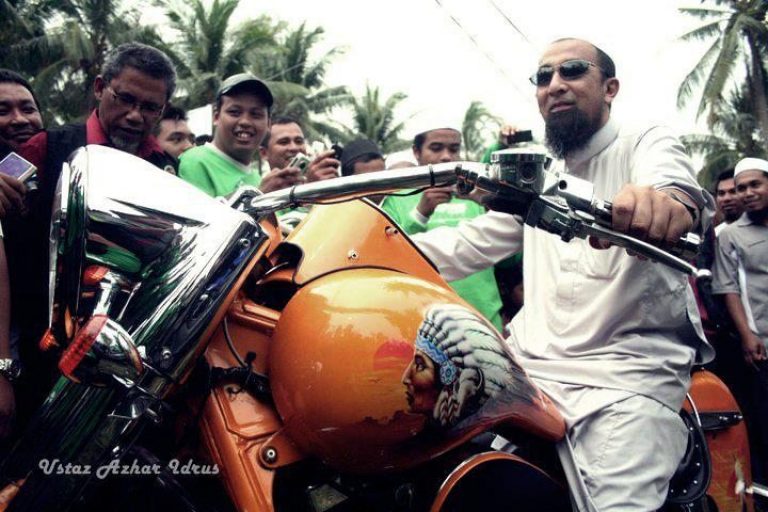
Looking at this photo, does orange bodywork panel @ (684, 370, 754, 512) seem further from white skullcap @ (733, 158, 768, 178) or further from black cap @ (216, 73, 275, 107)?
white skullcap @ (733, 158, 768, 178)

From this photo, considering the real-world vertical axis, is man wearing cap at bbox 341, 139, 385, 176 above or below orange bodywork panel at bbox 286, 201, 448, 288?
below

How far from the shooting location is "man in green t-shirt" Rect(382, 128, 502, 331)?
3.51 m

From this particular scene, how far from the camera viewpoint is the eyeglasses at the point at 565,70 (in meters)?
2.21

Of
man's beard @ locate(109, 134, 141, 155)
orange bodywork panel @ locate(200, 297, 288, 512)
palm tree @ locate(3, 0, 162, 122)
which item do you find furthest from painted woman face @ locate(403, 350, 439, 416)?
palm tree @ locate(3, 0, 162, 122)

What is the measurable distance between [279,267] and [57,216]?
0.48 m

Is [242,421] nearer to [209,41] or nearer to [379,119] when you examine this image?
[209,41]

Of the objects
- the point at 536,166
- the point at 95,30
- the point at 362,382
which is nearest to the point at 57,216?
the point at 362,382

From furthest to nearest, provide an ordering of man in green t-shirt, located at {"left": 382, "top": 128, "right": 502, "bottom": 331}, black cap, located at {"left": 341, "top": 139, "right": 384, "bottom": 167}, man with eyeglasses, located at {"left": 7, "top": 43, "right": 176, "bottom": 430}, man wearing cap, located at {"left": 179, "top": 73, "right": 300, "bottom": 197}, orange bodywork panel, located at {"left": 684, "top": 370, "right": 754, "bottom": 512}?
1. black cap, located at {"left": 341, "top": 139, "right": 384, "bottom": 167}
2. man in green t-shirt, located at {"left": 382, "top": 128, "right": 502, "bottom": 331}
3. man wearing cap, located at {"left": 179, "top": 73, "right": 300, "bottom": 197}
4. orange bodywork panel, located at {"left": 684, "top": 370, "right": 754, "bottom": 512}
5. man with eyeglasses, located at {"left": 7, "top": 43, "right": 176, "bottom": 430}

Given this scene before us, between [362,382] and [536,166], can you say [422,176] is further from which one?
[362,382]

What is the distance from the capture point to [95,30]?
822 inches

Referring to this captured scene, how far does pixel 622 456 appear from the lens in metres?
1.76

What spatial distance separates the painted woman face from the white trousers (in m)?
0.59

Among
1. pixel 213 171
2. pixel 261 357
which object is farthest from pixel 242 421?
pixel 213 171

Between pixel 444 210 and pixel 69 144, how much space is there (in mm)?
2100
